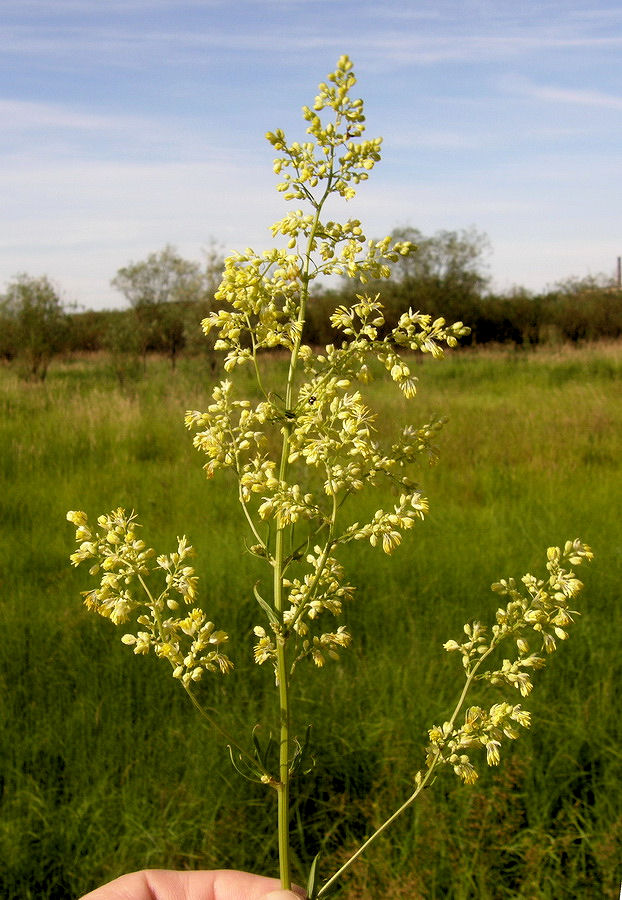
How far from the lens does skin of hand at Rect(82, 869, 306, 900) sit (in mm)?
2293

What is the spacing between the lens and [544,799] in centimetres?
376

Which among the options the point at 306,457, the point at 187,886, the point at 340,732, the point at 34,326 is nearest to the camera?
the point at 306,457

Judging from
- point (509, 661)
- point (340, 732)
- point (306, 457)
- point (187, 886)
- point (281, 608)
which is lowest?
point (340, 732)

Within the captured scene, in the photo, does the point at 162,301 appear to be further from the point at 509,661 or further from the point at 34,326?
the point at 509,661

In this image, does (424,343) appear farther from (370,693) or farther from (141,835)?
(370,693)

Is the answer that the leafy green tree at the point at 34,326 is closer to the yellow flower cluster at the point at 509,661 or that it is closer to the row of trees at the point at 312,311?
the row of trees at the point at 312,311

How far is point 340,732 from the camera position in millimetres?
4133

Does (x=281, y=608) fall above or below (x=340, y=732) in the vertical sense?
above

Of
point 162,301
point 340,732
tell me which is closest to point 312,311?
point 162,301

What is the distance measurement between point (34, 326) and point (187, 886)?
2500 cm

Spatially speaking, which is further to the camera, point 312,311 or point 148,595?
point 312,311

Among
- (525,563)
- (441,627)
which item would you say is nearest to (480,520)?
(525,563)

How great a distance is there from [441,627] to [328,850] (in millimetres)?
1962

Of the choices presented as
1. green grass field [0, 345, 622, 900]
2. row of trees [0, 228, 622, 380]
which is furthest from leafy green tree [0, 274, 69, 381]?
green grass field [0, 345, 622, 900]
